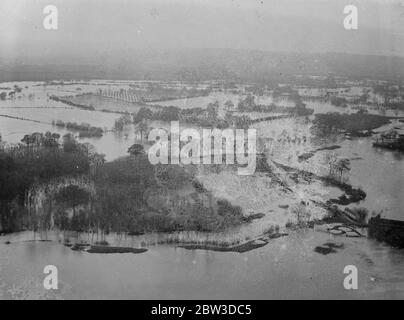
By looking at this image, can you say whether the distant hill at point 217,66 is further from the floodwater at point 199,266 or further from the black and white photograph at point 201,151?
the floodwater at point 199,266

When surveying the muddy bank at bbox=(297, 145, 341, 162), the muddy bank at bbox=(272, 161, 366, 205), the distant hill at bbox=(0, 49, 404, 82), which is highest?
the distant hill at bbox=(0, 49, 404, 82)

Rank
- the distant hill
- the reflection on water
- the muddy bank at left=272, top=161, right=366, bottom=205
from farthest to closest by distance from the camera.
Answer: the distant hill → the muddy bank at left=272, top=161, right=366, bottom=205 → the reflection on water

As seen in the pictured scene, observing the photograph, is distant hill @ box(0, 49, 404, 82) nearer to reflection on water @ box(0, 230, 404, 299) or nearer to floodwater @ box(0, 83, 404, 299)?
floodwater @ box(0, 83, 404, 299)

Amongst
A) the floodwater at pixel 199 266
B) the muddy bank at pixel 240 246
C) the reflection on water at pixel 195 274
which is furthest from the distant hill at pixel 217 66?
the reflection on water at pixel 195 274

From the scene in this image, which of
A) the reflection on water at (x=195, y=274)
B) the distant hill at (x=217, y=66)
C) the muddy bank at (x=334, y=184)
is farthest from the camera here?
the distant hill at (x=217, y=66)

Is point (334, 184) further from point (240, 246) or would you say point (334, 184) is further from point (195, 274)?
point (195, 274)

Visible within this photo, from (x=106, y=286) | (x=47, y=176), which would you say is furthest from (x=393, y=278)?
(x=47, y=176)

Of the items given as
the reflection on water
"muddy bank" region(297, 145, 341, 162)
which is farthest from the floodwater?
"muddy bank" region(297, 145, 341, 162)
